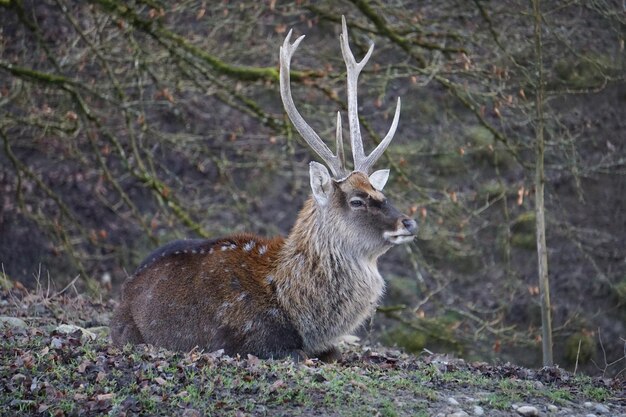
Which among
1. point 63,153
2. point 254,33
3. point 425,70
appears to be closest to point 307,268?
point 425,70

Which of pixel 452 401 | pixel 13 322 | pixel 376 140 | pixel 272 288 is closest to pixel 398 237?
pixel 272 288

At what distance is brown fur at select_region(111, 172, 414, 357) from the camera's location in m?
7.40

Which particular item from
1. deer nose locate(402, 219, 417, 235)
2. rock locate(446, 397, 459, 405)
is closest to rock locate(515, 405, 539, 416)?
rock locate(446, 397, 459, 405)

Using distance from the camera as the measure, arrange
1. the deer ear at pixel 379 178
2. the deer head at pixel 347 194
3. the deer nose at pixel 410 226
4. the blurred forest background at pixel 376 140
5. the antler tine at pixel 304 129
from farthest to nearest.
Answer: the blurred forest background at pixel 376 140
the deer ear at pixel 379 178
the antler tine at pixel 304 129
the deer head at pixel 347 194
the deer nose at pixel 410 226

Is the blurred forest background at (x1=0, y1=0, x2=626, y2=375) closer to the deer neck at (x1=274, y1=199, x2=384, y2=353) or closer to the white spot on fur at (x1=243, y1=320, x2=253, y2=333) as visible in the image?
the deer neck at (x1=274, y1=199, x2=384, y2=353)

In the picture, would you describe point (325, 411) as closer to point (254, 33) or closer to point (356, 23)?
point (356, 23)

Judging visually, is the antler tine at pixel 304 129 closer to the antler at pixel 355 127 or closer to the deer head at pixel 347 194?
the deer head at pixel 347 194

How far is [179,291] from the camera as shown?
7.66 meters

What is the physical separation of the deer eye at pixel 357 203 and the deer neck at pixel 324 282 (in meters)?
0.21

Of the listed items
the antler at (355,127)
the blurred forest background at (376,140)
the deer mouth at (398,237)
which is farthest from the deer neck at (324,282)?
the blurred forest background at (376,140)

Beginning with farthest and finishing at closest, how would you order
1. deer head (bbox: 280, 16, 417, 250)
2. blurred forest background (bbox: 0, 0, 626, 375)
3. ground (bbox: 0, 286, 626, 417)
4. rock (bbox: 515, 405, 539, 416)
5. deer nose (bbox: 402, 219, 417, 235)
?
blurred forest background (bbox: 0, 0, 626, 375) → deer head (bbox: 280, 16, 417, 250) → deer nose (bbox: 402, 219, 417, 235) → rock (bbox: 515, 405, 539, 416) → ground (bbox: 0, 286, 626, 417)

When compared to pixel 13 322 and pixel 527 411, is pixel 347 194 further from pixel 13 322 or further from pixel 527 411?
pixel 13 322

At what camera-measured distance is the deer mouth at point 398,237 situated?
24.5 feet

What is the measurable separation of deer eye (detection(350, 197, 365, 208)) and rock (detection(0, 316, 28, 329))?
2.81 meters
